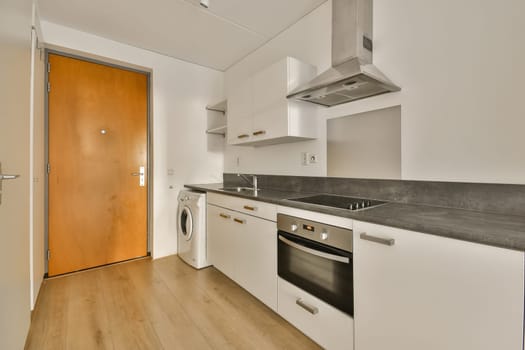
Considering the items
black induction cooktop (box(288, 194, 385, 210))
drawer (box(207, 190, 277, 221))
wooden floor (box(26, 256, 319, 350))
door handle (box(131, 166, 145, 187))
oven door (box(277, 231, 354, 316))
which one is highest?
door handle (box(131, 166, 145, 187))

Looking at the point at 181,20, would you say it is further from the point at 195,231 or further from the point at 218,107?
the point at 195,231

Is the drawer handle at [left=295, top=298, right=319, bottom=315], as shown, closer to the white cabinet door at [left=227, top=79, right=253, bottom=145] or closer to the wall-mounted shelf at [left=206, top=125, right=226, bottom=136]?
the white cabinet door at [left=227, top=79, right=253, bottom=145]

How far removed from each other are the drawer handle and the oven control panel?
0.41 m

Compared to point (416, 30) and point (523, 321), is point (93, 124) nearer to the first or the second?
point (416, 30)

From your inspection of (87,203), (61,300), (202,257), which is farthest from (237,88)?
(61,300)

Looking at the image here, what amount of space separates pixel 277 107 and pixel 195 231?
159 centimetres

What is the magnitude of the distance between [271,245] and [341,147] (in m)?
0.98

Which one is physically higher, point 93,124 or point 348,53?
point 348,53

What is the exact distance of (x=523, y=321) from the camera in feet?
Answer: 2.50

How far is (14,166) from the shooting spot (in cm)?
119

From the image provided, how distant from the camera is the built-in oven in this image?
1.29 m

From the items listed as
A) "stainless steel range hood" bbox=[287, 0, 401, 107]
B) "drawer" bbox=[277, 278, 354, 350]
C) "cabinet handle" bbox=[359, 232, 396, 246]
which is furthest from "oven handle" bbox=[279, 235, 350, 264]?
"stainless steel range hood" bbox=[287, 0, 401, 107]

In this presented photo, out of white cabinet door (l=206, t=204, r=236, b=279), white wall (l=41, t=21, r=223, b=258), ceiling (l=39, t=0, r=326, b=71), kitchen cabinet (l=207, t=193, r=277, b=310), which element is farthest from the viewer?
white wall (l=41, t=21, r=223, b=258)

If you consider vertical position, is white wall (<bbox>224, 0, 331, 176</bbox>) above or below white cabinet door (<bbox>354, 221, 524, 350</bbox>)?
above
